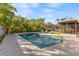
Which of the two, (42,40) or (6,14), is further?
(42,40)

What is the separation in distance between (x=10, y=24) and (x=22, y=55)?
274 cm

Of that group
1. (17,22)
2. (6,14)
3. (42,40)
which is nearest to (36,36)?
(42,40)

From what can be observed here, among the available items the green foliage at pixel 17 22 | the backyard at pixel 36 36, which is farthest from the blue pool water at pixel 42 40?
the green foliage at pixel 17 22

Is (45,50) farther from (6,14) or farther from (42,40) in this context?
(6,14)

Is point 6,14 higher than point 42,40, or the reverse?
point 6,14

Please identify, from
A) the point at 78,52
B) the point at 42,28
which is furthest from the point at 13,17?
the point at 78,52

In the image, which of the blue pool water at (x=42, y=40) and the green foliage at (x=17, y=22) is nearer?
the green foliage at (x=17, y=22)

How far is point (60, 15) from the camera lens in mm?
11156

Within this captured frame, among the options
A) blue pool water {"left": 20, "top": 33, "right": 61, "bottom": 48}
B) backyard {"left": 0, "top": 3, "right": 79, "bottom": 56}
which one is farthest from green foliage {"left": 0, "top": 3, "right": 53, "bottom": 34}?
blue pool water {"left": 20, "top": 33, "right": 61, "bottom": 48}

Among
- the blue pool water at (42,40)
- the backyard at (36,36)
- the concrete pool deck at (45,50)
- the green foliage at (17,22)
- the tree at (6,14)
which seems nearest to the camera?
the concrete pool deck at (45,50)

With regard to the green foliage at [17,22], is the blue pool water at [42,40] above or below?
below

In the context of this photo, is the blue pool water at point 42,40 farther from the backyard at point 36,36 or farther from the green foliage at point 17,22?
the green foliage at point 17,22

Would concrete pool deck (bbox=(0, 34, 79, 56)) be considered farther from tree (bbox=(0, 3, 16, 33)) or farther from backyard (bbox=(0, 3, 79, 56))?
tree (bbox=(0, 3, 16, 33))

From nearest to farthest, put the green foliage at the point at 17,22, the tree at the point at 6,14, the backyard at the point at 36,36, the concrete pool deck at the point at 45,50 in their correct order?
1. the concrete pool deck at the point at 45,50
2. the backyard at the point at 36,36
3. the tree at the point at 6,14
4. the green foliage at the point at 17,22
